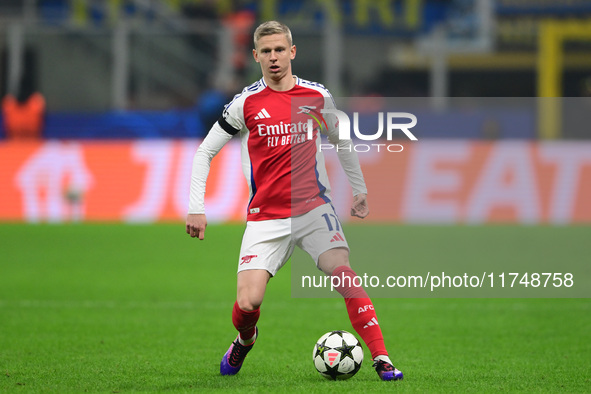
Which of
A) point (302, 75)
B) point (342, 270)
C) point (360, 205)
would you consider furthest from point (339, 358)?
point (302, 75)

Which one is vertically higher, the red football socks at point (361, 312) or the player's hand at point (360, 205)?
the player's hand at point (360, 205)

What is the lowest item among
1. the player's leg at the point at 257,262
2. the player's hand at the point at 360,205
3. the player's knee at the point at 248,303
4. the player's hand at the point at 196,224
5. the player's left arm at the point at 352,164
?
the player's knee at the point at 248,303

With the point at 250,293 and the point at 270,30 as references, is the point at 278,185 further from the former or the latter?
the point at 270,30

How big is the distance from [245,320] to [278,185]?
81cm

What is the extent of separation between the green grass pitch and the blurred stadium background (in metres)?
2.58

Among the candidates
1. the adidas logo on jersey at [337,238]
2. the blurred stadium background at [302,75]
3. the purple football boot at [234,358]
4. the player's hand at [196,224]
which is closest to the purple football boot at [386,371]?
the adidas logo on jersey at [337,238]

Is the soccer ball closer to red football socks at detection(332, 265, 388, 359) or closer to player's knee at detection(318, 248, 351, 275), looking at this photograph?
red football socks at detection(332, 265, 388, 359)

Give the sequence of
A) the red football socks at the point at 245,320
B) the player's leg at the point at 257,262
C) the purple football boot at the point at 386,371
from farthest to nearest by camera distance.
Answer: the red football socks at the point at 245,320 → the player's leg at the point at 257,262 → the purple football boot at the point at 386,371

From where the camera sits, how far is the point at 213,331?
7.75 m

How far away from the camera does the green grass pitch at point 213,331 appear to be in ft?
18.3

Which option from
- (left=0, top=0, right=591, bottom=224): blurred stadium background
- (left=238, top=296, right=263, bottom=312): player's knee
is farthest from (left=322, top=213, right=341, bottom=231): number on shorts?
(left=0, top=0, right=591, bottom=224): blurred stadium background

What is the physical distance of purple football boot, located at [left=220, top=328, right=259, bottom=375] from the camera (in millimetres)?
5797

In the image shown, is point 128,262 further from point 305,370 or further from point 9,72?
point 9,72

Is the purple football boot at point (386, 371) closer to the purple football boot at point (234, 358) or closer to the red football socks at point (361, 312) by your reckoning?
the red football socks at point (361, 312)
